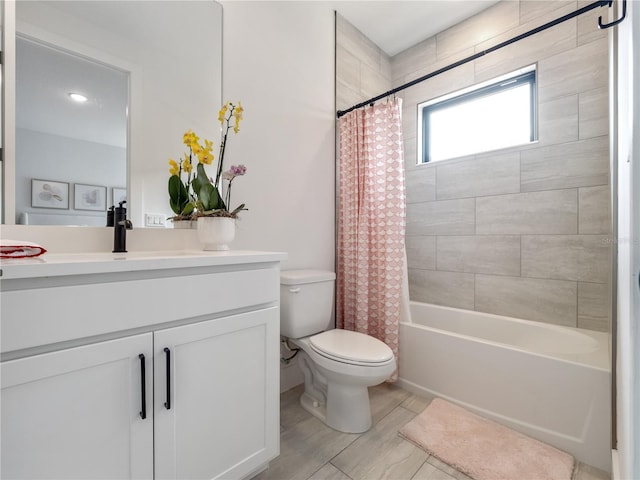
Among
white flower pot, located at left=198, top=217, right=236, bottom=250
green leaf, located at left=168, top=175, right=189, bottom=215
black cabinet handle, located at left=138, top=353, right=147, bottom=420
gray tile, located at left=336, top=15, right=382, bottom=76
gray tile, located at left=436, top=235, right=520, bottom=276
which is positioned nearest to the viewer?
black cabinet handle, located at left=138, top=353, right=147, bottom=420

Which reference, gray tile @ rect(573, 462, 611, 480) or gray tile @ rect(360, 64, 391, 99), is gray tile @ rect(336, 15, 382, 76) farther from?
gray tile @ rect(573, 462, 611, 480)

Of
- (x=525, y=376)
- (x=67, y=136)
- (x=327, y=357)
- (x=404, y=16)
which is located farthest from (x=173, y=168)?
(x=404, y=16)

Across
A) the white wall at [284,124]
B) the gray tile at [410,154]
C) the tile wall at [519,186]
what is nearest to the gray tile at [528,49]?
the tile wall at [519,186]

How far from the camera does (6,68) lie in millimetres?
1061

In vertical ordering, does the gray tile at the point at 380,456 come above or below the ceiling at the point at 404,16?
below

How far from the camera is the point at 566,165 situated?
6.12 ft

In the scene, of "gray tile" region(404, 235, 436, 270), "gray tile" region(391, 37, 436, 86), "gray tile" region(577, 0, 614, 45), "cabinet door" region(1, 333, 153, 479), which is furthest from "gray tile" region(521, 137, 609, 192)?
"cabinet door" region(1, 333, 153, 479)

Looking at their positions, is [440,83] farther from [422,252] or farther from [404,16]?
[422,252]

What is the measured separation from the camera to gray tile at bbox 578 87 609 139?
173 cm

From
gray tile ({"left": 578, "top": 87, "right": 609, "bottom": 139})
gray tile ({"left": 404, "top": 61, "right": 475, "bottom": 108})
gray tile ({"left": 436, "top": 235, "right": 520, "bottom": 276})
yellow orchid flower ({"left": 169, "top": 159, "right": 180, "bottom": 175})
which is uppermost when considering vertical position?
gray tile ({"left": 404, "top": 61, "right": 475, "bottom": 108})

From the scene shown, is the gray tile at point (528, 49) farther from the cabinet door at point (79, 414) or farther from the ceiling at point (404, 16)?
the cabinet door at point (79, 414)

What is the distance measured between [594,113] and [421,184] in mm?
1121

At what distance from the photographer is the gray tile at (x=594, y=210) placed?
173 centimetres

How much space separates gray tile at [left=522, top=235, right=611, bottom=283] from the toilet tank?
1372 mm
